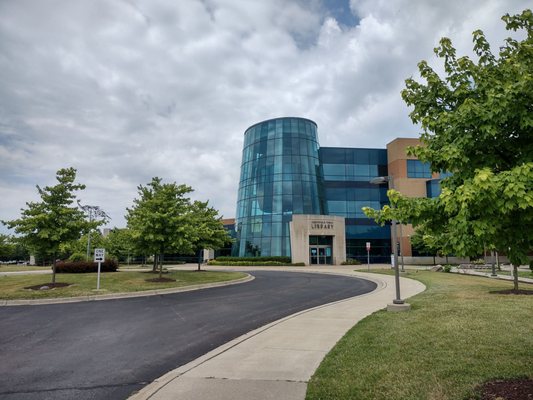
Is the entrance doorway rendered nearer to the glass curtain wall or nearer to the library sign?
the library sign

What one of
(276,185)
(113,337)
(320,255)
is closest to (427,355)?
(113,337)

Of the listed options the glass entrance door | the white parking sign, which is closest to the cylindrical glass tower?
the glass entrance door

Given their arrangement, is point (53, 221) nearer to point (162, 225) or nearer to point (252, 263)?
point (162, 225)

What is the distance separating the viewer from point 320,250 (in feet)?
166

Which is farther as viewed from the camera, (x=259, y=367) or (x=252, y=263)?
(x=252, y=263)

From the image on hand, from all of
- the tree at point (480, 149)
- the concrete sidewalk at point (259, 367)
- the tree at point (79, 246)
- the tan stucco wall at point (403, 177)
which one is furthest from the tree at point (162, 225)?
the tan stucco wall at point (403, 177)

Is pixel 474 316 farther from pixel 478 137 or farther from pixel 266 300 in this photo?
pixel 266 300

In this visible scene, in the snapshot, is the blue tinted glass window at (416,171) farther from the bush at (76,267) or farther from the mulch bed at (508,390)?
the mulch bed at (508,390)

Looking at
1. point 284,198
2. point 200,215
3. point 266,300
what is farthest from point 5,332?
point 284,198

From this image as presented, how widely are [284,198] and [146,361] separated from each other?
45535 mm

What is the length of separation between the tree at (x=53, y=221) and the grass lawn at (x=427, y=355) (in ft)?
53.6

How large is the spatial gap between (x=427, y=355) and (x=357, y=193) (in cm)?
5338

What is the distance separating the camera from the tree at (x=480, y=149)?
4.07 meters

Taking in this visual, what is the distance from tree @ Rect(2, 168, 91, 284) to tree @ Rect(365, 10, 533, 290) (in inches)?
722
